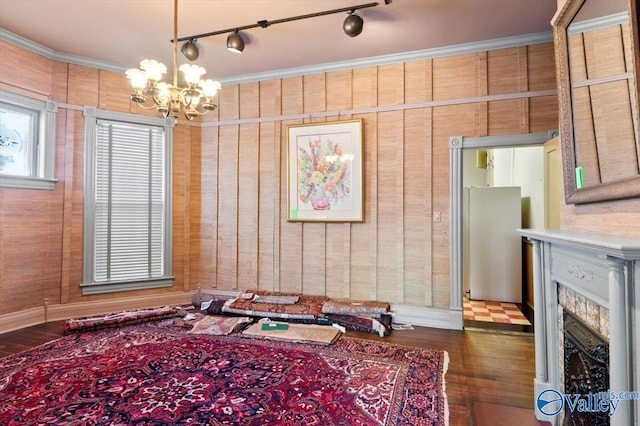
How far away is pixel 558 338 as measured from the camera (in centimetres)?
205

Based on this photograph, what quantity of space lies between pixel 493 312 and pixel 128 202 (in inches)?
207

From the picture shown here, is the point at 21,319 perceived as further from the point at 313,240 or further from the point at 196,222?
the point at 313,240

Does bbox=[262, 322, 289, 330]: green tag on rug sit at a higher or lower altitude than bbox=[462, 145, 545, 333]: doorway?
lower

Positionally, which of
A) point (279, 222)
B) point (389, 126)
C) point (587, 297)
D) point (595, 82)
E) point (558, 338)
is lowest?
point (558, 338)

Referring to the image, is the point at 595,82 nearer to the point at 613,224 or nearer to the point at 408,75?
the point at 613,224

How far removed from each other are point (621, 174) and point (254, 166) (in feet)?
13.2

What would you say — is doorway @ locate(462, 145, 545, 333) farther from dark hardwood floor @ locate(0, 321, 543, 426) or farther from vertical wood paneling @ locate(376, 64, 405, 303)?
vertical wood paneling @ locate(376, 64, 405, 303)

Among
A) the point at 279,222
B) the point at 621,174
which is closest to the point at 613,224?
the point at 621,174

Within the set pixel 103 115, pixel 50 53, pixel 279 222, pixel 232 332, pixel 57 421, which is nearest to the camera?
pixel 57 421

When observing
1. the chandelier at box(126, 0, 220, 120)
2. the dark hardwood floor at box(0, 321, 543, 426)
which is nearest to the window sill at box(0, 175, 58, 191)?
the dark hardwood floor at box(0, 321, 543, 426)

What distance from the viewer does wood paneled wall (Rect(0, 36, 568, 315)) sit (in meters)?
3.73

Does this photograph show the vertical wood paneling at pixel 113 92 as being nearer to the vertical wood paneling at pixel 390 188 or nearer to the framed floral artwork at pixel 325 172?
the framed floral artwork at pixel 325 172

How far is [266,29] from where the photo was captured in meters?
3.54

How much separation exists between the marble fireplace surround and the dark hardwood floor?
0.27m
